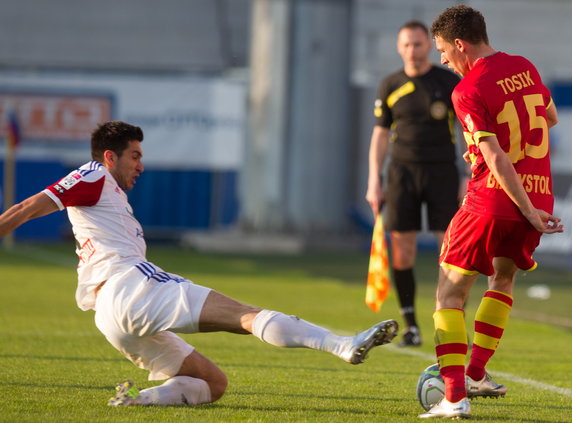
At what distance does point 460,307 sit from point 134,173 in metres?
1.56

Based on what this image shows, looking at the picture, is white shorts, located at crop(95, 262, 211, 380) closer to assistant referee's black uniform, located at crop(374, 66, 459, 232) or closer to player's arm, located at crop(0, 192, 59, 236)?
player's arm, located at crop(0, 192, 59, 236)

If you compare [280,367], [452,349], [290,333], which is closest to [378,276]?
[280,367]

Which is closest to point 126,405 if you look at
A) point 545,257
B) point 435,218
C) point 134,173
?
point 134,173

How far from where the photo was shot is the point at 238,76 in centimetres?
2594

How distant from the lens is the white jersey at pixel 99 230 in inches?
203

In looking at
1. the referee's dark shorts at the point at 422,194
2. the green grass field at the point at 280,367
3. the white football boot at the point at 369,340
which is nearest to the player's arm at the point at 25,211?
the green grass field at the point at 280,367

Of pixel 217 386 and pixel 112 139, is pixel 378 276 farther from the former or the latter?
pixel 112 139

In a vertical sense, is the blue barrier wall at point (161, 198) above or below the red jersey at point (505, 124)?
below

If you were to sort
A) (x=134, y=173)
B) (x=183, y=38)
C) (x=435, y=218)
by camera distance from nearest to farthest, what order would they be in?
(x=134, y=173)
(x=435, y=218)
(x=183, y=38)

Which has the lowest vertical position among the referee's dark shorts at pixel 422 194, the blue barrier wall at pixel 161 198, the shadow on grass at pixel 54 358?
the blue barrier wall at pixel 161 198

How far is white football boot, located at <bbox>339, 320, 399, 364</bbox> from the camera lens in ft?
15.3

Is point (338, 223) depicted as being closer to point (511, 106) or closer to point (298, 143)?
point (298, 143)

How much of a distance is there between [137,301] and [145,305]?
39mm

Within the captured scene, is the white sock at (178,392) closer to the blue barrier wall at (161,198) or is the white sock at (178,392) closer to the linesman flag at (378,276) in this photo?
the linesman flag at (378,276)
